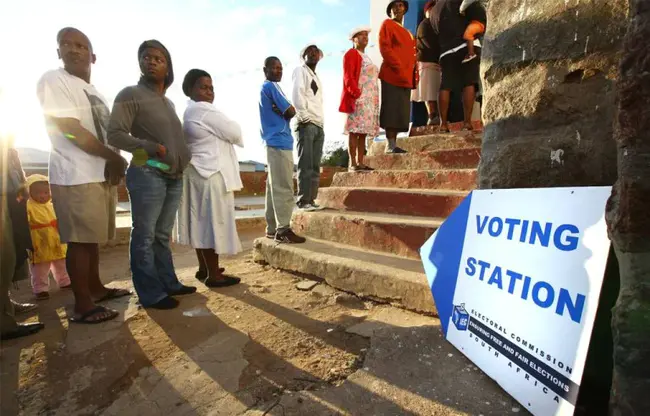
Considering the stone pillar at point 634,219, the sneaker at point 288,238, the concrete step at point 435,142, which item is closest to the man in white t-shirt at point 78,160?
the sneaker at point 288,238

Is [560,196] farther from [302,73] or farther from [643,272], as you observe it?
[302,73]

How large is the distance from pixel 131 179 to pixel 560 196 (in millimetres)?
2368

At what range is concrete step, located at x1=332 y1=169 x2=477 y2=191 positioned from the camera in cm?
285

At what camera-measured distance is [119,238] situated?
4.70 meters

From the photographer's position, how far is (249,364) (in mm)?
1575

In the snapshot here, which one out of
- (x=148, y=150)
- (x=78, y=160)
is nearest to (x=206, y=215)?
(x=148, y=150)

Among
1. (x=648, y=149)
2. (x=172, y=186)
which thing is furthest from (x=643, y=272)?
(x=172, y=186)

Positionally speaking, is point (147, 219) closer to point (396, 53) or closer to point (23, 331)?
point (23, 331)

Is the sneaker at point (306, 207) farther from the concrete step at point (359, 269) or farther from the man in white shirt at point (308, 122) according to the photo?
the concrete step at point (359, 269)

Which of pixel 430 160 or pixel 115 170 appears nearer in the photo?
pixel 115 170

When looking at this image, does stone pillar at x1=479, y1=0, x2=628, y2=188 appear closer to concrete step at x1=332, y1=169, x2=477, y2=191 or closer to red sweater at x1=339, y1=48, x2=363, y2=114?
concrete step at x1=332, y1=169, x2=477, y2=191

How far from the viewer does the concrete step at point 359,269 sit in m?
2.04

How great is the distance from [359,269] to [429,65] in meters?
3.42

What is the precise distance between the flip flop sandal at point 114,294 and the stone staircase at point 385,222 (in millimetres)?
1143
